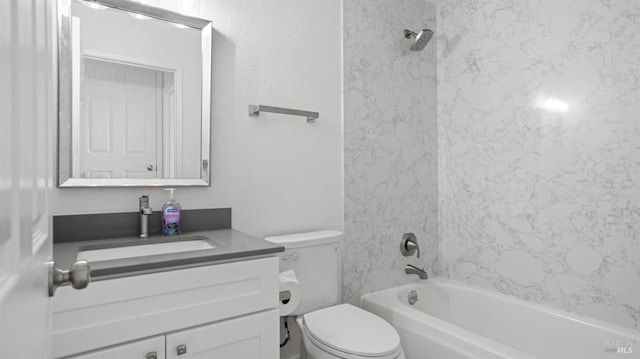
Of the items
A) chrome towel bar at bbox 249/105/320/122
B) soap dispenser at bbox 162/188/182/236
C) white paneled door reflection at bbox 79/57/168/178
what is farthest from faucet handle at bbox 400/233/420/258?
white paneled door reflection at bbox 79/57/168/178

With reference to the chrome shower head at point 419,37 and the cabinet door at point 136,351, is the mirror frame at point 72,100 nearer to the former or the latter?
the cabinet door at point 136,351

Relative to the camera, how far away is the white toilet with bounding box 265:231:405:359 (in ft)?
4.82

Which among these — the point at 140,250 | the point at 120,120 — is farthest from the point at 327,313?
the point at 120,120

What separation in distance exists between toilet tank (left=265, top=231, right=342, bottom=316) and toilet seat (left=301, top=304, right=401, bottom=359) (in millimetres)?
79

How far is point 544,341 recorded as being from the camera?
76.5 inches

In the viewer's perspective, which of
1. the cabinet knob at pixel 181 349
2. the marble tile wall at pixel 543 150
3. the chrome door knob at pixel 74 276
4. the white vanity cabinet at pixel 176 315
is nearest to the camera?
the chrome door knob at pixel 74 276

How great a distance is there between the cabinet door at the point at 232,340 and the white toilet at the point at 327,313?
274 millimetres

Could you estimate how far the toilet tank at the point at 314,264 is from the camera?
1793mm

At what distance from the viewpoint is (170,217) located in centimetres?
159

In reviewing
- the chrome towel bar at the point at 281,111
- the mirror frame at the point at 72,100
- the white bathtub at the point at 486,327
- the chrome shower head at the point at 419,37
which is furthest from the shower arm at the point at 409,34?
the white bathtub at the point at 486,327

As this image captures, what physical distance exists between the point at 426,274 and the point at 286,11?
178cm

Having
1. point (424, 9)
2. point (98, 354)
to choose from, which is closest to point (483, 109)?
point (424, 9)

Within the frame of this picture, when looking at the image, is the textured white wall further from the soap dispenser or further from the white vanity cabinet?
the white vanity cabinet

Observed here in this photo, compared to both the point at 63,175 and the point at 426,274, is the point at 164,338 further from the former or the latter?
the point at 426,274
